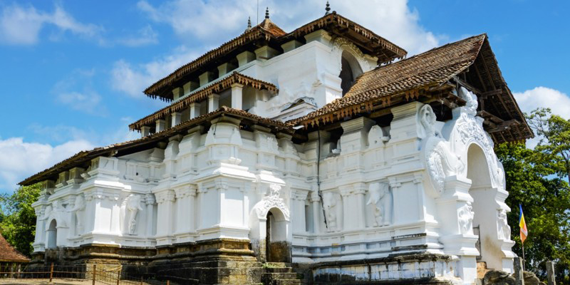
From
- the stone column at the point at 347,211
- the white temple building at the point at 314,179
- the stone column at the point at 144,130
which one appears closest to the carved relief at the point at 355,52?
the white temple building at the point at 314,179

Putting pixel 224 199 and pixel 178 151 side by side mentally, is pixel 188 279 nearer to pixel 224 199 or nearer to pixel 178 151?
pixel 224 199

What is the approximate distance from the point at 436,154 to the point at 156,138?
9760 mm

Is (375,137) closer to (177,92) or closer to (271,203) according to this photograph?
(271,203)

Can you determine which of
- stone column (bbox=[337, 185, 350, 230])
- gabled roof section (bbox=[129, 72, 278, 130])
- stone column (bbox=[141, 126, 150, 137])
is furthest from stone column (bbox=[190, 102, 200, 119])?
stone column (bbox=[337, 185, 350, 230])

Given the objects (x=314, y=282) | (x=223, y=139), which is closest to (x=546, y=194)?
(x=314, y=282)

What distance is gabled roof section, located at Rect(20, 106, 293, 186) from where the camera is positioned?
1716 cm

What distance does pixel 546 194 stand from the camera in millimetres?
28344

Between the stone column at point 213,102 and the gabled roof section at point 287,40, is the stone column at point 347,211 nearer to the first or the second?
the stone column at point 213,102

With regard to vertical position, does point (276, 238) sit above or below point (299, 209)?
below

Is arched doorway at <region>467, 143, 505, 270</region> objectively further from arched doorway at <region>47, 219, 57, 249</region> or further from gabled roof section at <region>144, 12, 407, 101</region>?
arched doorway at <region>47, 219, 57, 249</region>

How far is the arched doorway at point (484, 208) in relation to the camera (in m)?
18.7

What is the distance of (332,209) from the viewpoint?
18.4m

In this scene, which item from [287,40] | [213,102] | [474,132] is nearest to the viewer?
[474,132]

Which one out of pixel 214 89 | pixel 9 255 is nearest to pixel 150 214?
pixel 214 89
